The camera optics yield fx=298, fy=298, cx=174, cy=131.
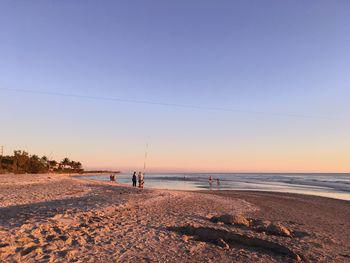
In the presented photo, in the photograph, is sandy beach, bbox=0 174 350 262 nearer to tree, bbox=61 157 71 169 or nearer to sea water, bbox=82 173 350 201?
sea water, bbox=82 173 350 201

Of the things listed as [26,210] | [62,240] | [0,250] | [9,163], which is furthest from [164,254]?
[9,163]

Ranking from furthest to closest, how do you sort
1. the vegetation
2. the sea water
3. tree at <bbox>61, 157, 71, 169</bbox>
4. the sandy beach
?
1. tree at <bbox>61, 157, 71, 169</bbox>
2. the vegetation
3. the sea water
4. the sandy beach

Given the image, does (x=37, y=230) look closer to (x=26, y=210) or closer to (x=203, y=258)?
(x=26, y=210)

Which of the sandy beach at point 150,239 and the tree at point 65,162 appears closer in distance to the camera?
the sandy beach at point 150,239

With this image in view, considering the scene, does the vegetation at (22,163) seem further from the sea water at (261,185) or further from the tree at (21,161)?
the sea water at (261,185)

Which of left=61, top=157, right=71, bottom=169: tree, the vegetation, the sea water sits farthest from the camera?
left=61, top=157, right=71, bottom=169: tree

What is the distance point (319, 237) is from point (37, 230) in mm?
10059

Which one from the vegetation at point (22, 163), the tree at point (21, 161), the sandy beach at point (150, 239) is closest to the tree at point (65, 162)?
the vegetation at point (22, 163)

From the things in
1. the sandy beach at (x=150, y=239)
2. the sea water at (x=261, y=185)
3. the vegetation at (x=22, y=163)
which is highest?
the vegetation at (x=22, y=163)

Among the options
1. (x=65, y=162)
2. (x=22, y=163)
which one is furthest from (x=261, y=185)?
(x=65, y=162)

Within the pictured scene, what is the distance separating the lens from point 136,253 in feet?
25.7

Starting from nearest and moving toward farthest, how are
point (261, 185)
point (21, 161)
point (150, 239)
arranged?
point (150, 239), point (261, 185), point (21, 161)

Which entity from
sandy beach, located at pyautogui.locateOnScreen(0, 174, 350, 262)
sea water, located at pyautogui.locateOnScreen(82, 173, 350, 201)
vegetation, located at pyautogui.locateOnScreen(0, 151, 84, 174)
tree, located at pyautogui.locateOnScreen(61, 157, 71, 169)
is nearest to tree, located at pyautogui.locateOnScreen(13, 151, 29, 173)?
vegetation, located at pyautogui.locateOnScreen(0, 151, 84, 174)

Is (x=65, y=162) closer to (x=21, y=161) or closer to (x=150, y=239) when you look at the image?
(x=21, y=161)
